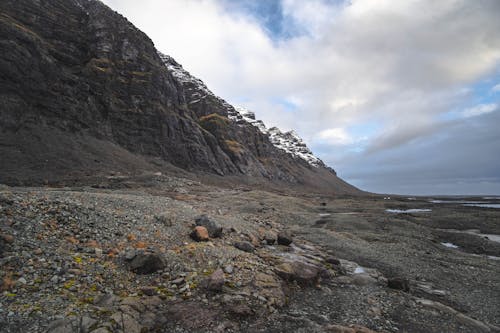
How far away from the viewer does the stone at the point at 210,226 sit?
16141 mm

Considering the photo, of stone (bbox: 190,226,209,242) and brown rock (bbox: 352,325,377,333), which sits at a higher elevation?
stone (bbox: 190,226,209,242)

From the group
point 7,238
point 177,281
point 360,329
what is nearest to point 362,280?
point 360,329

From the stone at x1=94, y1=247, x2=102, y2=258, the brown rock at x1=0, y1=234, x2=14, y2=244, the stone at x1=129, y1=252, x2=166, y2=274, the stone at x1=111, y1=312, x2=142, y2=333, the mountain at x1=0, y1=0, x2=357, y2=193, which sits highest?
the mountain at x1=0, y1=0, x2=357, y2=193

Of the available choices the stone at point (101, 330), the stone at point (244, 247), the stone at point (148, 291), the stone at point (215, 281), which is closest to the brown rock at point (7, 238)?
the stone at point (148, 291)

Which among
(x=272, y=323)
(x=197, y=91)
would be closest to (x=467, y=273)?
(x=272, y=323)

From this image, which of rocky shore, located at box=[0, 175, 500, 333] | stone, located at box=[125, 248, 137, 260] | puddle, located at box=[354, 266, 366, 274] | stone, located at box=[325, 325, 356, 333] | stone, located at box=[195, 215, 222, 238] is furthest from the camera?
stone, located at box=[195, 215, 222, 238]

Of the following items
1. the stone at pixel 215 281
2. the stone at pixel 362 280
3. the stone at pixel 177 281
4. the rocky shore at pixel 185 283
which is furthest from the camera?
the stone at pixel 362 280

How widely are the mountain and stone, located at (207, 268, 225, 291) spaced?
157 ft

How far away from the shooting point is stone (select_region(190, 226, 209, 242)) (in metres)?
14.7

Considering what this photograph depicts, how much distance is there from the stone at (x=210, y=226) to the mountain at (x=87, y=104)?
137 feet

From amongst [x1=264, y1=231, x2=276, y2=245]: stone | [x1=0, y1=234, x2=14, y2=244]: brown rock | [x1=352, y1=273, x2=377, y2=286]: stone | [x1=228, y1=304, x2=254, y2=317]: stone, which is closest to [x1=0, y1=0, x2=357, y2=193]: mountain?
[x1=264, y1=231, x2=276, y2=245]: stone

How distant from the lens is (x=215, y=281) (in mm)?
10117

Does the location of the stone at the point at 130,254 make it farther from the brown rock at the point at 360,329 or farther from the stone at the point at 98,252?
the brown rock at the point at 360,329

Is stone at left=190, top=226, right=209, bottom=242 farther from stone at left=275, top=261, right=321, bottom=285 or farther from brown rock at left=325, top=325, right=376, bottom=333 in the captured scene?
brown rock at left=325, top=325, right=376, bottom=333
